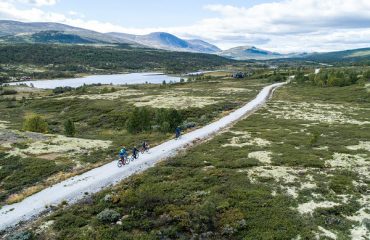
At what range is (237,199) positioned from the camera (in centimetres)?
2970

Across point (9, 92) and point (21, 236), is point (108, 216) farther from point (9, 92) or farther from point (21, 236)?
point (9, 92)

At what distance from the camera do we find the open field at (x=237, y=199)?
81.4 feet

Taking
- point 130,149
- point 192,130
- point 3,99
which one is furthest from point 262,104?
point 3,99

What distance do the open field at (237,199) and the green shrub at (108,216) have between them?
71 mm

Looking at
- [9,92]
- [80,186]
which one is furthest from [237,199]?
[9,92]

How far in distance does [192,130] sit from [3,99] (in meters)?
120

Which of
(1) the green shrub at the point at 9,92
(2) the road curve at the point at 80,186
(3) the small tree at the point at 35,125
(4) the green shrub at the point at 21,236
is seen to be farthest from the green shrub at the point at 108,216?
(1) the green shrub at the point at 9,92

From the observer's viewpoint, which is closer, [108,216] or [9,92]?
[108,216]

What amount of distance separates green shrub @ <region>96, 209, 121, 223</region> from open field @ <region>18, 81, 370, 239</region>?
0.07m

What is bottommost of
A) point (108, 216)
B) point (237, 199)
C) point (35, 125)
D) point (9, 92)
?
point (9, 92)

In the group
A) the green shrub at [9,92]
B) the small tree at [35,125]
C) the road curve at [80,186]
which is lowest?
the green shrub at [9,92]

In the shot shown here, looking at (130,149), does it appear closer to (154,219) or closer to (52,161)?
(52,161)

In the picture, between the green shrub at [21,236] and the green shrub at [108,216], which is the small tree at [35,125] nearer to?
the green shrub at [108,216]

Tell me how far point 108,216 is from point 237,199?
10.4 m
